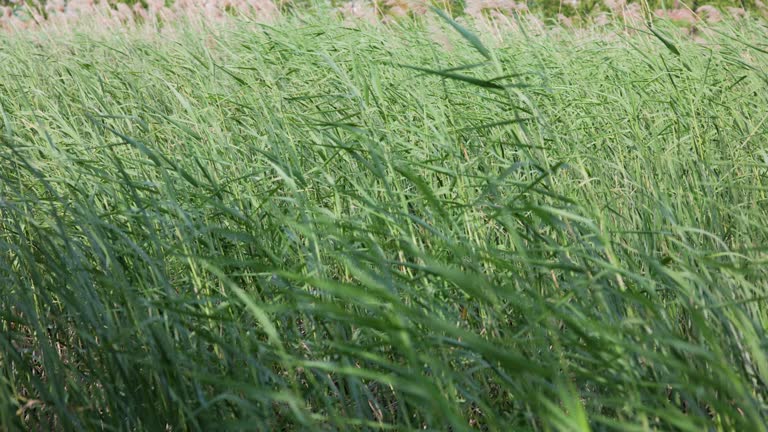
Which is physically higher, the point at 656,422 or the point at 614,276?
the point at 614,276

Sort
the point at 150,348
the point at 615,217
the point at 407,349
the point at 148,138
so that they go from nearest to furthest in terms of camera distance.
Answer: the point at 407,349, the point at 150,348, the point at 615,217, the point at 148,138

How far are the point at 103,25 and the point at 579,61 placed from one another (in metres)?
3.58

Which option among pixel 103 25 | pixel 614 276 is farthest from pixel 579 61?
pixel 103 25

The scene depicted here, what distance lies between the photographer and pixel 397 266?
1786mm

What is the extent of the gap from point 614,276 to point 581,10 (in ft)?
20.7

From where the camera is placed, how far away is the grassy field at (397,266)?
1171mm

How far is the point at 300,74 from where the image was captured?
2889 mm

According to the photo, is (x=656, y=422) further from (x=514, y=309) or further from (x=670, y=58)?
(x=670, y=58)

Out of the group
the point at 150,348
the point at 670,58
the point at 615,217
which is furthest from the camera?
the point at 670,58

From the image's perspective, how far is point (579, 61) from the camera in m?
3.07

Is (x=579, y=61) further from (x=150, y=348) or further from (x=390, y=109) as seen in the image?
(x=150, y=348)

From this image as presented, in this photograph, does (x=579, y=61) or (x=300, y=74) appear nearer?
(x=300, y=74)

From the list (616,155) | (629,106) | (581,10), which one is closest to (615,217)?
(616,155)

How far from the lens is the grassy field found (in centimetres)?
117
